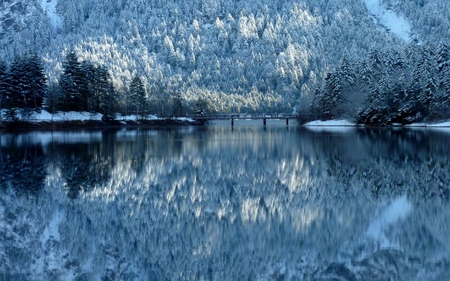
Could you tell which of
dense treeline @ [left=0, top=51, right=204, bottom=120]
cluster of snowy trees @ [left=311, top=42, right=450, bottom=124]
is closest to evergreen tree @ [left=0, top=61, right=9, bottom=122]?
dense treeline @ [left=0, top=51, right=204, bottom=120]

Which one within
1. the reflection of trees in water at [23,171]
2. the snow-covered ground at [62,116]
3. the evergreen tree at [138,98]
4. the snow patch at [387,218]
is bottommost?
the reflection of trees in water at [23,171]

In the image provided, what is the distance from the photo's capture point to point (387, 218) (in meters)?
11.8

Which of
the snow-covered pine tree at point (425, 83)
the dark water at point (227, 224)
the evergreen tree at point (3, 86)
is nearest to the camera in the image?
the dark water at point (227, 224)

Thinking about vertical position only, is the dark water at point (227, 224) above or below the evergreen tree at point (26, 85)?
below

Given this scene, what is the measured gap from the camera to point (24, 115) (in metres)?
77.8

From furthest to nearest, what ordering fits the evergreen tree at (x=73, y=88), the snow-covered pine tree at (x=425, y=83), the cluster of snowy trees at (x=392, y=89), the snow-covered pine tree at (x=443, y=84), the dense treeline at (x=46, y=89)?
the evergreen tree at (x=73, y=88) → the dense treeline at (x=46, y=89) → the cluster of snowy trees at (x=392, y=89) → the snow-covered pine tree at (x=425, y=83) → the snow-covered pine tree at (x=443, y=84)

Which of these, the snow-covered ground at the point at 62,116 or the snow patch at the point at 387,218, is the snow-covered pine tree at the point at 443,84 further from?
the snow patch at the point at 387,218

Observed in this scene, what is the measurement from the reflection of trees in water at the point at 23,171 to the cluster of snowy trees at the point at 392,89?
57279mm

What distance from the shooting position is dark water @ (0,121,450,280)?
8633 mm

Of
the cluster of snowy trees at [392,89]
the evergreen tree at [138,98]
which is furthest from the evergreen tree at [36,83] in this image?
the cluster of snowy trees at [392,89]

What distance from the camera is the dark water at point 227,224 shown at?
8.63 meters

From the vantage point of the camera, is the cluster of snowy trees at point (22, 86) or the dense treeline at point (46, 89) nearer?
the cluster of snowy trees at point (22, 86)

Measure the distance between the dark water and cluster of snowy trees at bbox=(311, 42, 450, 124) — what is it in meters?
54.0

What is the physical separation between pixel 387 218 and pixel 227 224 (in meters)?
3.85
